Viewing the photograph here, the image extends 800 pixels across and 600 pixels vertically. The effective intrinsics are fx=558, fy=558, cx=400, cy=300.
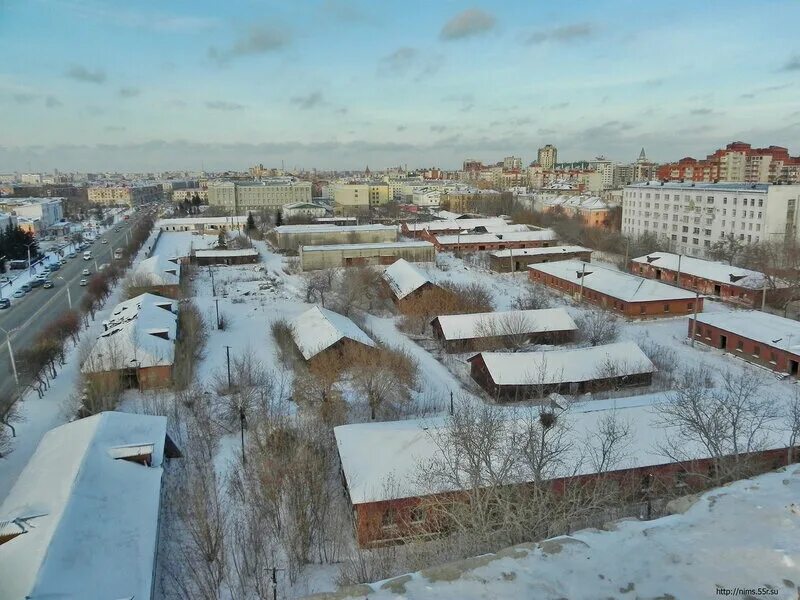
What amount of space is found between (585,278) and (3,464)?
2424cm

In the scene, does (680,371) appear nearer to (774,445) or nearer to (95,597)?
(774,445)

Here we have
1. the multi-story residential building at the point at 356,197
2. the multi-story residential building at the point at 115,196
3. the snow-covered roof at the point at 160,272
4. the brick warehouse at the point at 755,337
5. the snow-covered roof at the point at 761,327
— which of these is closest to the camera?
the brick warehouse at the point at 755,337

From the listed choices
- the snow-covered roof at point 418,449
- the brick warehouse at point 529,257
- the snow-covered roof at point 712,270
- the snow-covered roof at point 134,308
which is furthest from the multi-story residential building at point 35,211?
the snow-covered roof at point 418,449

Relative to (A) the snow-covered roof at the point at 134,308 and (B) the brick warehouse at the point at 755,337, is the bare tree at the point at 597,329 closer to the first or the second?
(B) the brick warehouse at the point at 755,337

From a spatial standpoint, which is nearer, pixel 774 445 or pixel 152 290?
pixel 774 445

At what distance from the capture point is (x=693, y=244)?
41906 mm

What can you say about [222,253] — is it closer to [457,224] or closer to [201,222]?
[201,222]

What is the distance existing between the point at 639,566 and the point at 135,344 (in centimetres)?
1605

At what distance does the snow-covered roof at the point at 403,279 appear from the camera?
25.9 meters

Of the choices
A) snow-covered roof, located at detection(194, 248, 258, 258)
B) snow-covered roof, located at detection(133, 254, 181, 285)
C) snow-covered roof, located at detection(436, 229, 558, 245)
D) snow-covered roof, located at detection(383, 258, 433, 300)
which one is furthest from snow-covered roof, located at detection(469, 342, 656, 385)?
snow-covered roof, located at detection(194, 248, 258, 258)

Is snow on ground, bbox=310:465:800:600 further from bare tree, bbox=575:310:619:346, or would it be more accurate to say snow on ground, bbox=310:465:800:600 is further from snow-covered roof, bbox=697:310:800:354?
bare tree, bbox=575:310:619:346

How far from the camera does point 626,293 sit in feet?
81.6

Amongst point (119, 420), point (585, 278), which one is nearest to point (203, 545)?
point (119, 420)

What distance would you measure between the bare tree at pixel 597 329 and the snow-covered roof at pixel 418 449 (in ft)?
27.3
